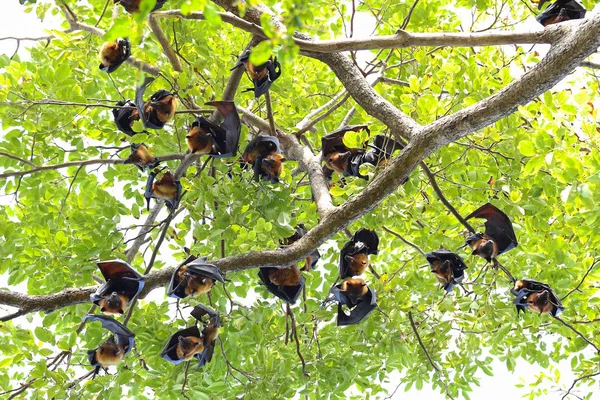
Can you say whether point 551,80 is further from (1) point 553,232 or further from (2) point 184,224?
(2) point 184,224

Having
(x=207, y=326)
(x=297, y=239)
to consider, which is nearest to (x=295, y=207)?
(x=297, y=239)

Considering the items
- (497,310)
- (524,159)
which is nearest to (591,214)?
(524,159)

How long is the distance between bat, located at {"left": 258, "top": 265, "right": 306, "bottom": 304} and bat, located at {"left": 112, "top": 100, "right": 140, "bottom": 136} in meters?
1.02

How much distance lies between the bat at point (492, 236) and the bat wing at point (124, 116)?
1.73 metres

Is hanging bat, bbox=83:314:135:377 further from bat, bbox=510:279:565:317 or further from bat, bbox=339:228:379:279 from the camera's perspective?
bat, bbox=510:279:565:317

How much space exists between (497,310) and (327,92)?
2.11 meters

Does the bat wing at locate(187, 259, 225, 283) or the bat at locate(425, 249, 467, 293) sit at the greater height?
the bat at locate(425, 249, 467, 293)

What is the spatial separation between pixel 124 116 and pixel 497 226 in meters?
1.88

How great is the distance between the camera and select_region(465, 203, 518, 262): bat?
9.50ft

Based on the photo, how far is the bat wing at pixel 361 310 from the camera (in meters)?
3.00

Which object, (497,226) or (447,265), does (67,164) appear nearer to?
(447,265)

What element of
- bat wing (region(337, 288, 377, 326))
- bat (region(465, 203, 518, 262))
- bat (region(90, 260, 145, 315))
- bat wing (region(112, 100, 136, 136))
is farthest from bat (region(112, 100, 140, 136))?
bat (region(465, 203, 518, 262))

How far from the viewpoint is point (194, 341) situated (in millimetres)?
3047

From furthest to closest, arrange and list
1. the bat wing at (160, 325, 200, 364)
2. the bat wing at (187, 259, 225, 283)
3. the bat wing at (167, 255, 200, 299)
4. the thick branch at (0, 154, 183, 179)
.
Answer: the thick branch at (0, 154, 183, 179), the bat wing at (160, 325, 200, 364), the bat wing at (167, 255, 200, 299), the bat wing at (187, 259, 225, 283)
